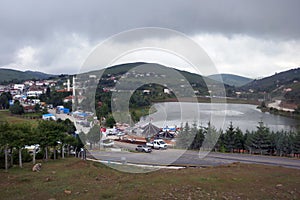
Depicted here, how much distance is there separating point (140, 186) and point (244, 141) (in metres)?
13.9

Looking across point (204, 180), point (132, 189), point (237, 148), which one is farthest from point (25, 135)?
point (237, 148)

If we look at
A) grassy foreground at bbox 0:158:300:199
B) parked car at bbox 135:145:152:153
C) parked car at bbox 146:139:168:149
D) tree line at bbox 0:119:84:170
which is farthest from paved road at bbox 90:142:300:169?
grassy foreground at bbox 0:158:300:199

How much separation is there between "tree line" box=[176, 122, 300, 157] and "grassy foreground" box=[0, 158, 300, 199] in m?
8.86

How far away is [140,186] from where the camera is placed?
23.7 ft

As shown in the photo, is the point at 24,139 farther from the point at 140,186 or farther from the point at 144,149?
the point at 144,149

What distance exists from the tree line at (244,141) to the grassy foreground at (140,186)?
886 cm

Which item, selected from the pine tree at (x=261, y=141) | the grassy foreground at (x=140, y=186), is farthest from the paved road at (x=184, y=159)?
the grassy foreground at (x=140, y=186)

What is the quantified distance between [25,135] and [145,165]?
17.3 ft

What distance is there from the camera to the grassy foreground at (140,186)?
6.36 meters

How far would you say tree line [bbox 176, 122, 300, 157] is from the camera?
17641 millimetres

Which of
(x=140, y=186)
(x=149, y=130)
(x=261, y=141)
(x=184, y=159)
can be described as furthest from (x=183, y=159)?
(x=140, y=186)

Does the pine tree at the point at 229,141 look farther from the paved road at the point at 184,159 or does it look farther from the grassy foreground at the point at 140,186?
the grassy foreground at the point at 140,186

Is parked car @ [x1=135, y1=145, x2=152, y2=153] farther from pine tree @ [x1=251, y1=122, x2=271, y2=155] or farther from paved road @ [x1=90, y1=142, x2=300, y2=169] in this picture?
pine tree @ [x1=251, y1=122, x2=271, y2=155]

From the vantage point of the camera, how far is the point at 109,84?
2459 centimetres
